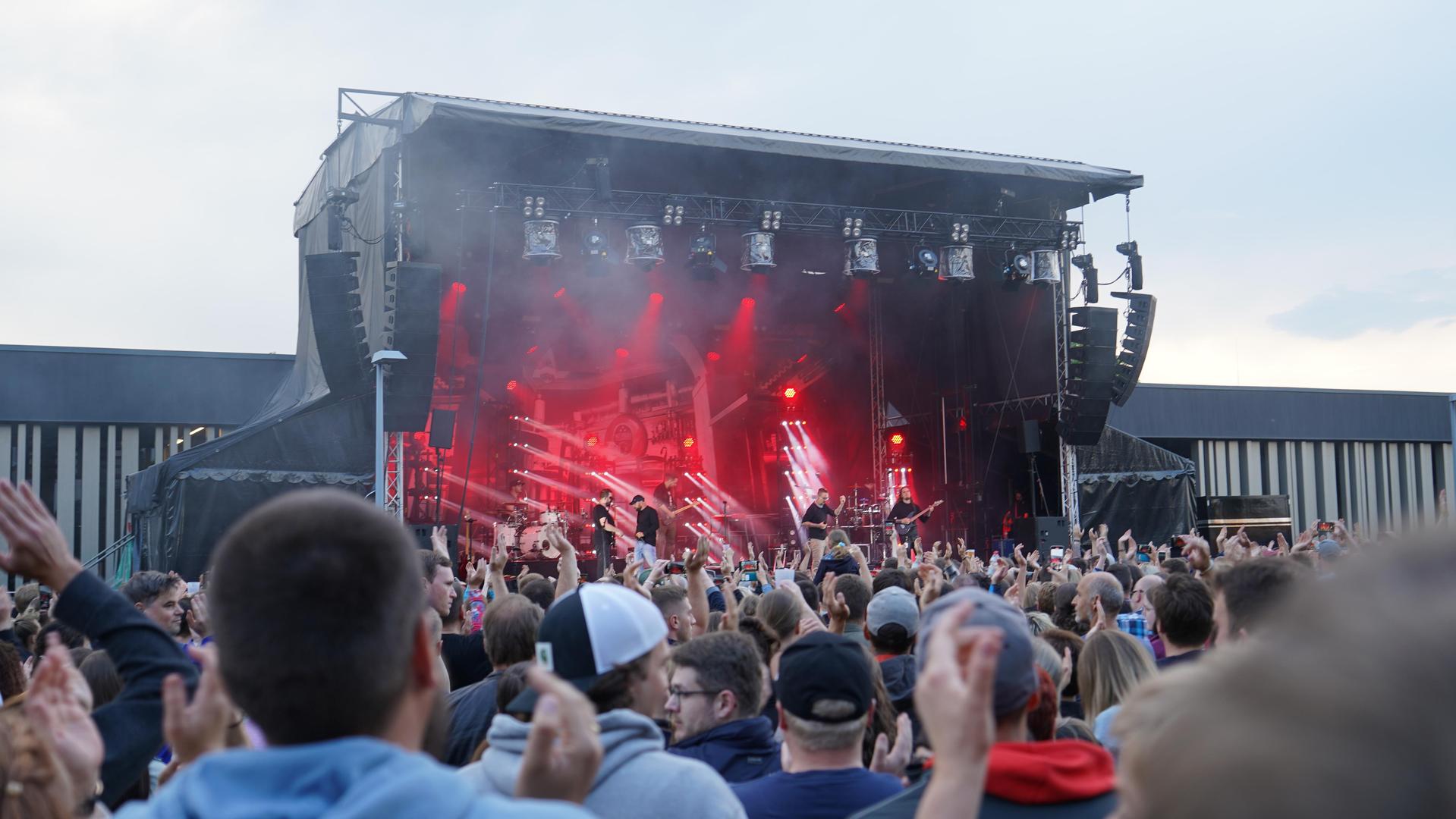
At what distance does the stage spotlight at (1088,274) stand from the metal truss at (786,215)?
33 cm

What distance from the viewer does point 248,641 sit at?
1.24 meters

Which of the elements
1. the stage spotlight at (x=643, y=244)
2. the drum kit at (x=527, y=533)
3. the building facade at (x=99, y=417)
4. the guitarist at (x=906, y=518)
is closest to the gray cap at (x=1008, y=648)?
the stage spotlight at (x=643, y=244)

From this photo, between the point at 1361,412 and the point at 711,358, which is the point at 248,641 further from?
the point at 1361,412

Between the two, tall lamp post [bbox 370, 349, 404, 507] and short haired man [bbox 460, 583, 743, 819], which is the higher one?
tall lamp post [bbox 370, 349, 404, 507]

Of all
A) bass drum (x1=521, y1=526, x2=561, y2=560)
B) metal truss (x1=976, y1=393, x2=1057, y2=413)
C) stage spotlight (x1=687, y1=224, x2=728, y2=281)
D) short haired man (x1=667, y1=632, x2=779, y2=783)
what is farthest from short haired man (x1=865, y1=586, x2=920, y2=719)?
bass drum (x1=521, y1=526, x2=561, y2=560)

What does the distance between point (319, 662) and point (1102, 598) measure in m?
3.88

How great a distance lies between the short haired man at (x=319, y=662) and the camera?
1.14m

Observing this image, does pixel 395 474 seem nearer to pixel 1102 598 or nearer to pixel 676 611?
pixel 676 611

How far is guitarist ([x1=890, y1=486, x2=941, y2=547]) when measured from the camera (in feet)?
59.7

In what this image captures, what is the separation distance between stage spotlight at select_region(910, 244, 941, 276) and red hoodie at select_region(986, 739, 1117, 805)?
15.0 meters

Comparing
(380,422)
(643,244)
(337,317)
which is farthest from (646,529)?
(337,317)

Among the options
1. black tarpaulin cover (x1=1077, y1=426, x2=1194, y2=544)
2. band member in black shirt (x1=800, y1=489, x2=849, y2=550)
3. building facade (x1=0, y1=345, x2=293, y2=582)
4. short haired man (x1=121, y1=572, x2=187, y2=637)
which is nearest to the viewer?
short haired man (x1=121, y1=572, x2=187, y2=637)

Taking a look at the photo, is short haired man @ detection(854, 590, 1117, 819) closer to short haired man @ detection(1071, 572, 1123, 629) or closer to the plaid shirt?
short haired man @ detection(1071, 572, 1123, 629)

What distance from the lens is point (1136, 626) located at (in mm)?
5359
